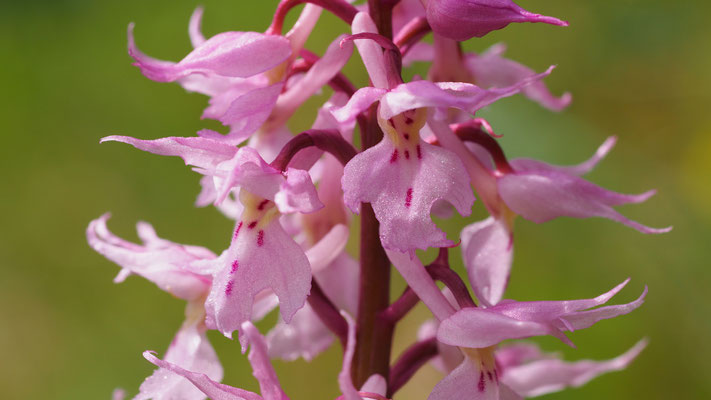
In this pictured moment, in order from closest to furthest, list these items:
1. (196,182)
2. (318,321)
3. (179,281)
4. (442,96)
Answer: (442,96) < (179,281) < (318,321) < (196,182)

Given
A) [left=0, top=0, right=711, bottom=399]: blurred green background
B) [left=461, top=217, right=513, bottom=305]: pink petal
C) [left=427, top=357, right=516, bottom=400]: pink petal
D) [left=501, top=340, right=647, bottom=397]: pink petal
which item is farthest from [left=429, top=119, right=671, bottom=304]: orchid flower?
[left=0, top=0, right=711, bottom=399]: blurred green background

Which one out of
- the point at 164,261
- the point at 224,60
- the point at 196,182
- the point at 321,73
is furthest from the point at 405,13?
the point at 196,182

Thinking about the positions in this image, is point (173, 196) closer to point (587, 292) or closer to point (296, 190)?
point (587, 292)

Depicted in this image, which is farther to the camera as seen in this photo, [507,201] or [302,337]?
[302,337]

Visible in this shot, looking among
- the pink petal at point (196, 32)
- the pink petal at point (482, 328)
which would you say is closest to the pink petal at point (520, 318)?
the pink petal at point (482, 328)

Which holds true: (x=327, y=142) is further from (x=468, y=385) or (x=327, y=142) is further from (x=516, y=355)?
(x=516, y=355)

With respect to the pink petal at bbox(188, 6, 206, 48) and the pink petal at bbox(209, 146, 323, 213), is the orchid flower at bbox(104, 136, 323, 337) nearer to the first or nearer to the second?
the pink petal at bbox(209, 146, 323, 213)

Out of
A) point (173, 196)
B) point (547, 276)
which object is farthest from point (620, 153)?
point (173, 196)
